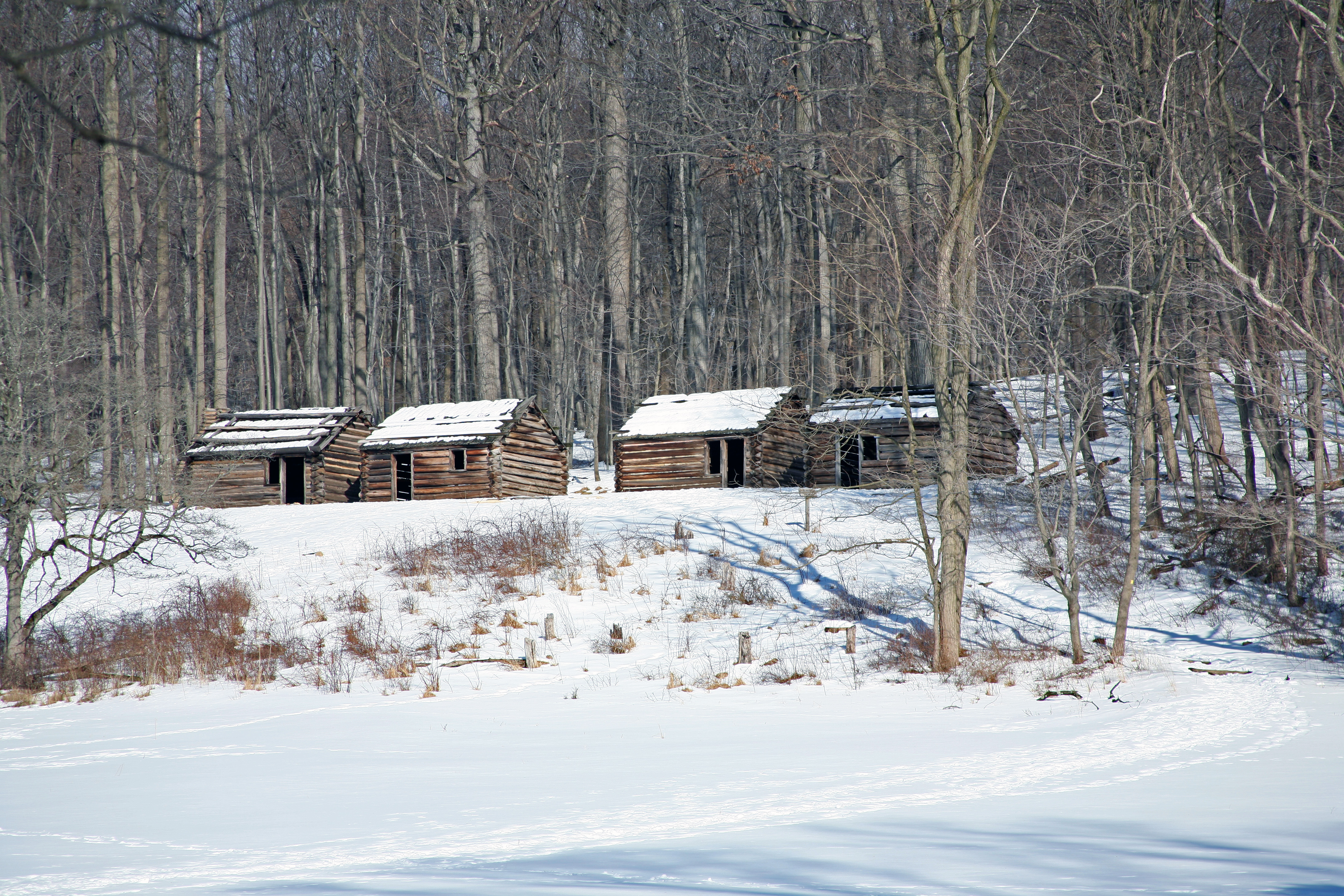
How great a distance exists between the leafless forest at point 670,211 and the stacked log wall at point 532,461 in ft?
7.26

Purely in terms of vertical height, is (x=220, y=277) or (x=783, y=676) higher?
(x=220, y=277)

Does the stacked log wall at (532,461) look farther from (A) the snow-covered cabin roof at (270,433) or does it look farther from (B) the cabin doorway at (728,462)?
(A) the snow-covered cabin roof at (270,433)

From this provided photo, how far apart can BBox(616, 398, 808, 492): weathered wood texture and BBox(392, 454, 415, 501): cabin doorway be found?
6.61 meters

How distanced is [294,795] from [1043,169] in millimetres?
23271

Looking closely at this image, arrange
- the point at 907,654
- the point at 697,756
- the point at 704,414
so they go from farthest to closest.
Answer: the point at 704,414
the point at 907,654
the point at 697,756

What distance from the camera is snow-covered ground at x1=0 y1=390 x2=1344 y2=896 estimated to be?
508cm

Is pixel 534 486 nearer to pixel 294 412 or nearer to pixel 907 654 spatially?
pixel 294 412

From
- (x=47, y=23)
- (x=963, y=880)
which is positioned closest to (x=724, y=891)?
(x=963, y=880)

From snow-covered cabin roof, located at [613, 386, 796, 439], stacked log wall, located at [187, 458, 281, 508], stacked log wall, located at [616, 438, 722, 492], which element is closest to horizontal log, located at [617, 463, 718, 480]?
stacked log wall, located at [616, 438, 722, 492]

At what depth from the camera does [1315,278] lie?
2100 cm

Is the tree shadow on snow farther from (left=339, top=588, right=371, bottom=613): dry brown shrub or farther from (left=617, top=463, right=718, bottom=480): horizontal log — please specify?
(left=617, top=463, right=718, bottom=480): horizontal log

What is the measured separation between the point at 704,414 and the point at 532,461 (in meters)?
5.81

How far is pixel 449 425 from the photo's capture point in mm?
31641

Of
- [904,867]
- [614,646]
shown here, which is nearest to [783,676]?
[614,646]
